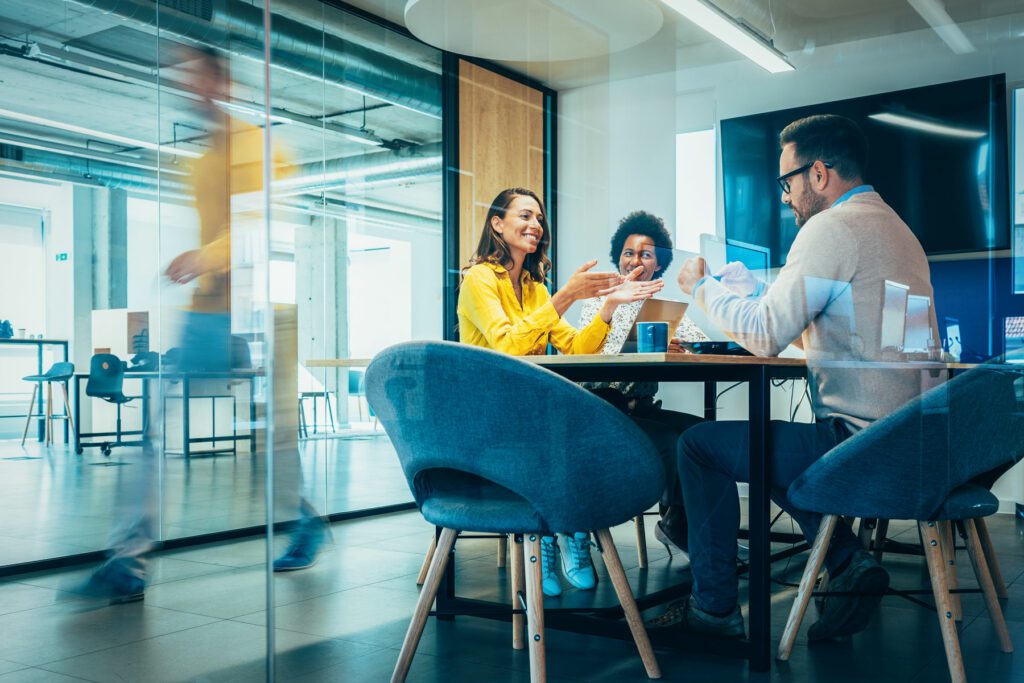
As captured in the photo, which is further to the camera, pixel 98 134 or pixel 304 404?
pixel 98 134

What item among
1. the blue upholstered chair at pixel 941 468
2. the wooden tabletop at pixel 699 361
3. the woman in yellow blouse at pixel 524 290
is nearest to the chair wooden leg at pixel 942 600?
the blue upholstered chair at pixel 941 468

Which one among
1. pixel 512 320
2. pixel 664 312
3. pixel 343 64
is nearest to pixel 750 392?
pixel 664 312

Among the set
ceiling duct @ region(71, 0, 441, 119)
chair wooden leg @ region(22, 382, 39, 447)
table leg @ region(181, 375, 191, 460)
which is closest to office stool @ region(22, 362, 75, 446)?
chair wooden leg @ region(22, 382, 39, 447)

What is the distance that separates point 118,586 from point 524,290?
5.20ft

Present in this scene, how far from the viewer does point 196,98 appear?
129 inches

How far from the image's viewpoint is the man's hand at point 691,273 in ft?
6.99

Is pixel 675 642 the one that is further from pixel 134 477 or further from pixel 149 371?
pixel 149 371

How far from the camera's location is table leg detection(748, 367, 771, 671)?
2.05 metres

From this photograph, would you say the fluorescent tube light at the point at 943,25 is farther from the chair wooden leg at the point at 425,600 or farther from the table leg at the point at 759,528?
the chair wooden leg at the point at 425,600

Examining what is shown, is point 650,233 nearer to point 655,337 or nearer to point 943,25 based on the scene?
point 655,337

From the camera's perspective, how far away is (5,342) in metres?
3.21

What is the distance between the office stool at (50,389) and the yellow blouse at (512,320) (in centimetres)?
180

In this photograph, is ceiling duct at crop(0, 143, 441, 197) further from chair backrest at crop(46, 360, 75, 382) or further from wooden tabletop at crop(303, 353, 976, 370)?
chair backrest at crop(46, 360, 75, 382)

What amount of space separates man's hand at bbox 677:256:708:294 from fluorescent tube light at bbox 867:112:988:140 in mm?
484
